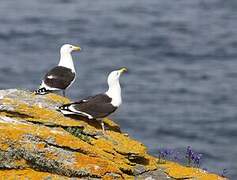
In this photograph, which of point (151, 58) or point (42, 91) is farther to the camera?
point (151, 58)

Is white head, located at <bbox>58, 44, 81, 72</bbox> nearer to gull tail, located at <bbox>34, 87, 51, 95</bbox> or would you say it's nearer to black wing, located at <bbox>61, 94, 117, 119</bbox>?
gull tail, located at <bbox>34, 87, 51, 95</bbox>

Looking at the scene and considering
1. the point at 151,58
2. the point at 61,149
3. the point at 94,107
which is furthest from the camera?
the point at 151,58

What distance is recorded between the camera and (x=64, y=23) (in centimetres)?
6638

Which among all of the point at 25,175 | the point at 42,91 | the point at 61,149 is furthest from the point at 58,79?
the point at 25,175

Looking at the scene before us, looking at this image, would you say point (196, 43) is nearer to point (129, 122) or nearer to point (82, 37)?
point (82, 37)

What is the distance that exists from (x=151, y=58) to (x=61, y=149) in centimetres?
4327

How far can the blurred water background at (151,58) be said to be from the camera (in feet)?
137

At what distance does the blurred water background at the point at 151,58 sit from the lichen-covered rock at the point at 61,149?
19.4 metres

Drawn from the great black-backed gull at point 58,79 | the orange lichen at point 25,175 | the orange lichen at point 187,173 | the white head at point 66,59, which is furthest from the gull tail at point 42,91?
the orange lichen at point 25,175

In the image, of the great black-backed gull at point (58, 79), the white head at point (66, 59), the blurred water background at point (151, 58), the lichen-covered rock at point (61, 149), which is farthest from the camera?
the blurred water background at point (151, 58)

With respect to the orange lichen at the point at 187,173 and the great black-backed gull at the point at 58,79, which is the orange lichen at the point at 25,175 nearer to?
the orange lichen at the point at 187,173

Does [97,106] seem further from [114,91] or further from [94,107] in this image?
[114,91]

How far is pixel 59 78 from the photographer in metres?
16.8

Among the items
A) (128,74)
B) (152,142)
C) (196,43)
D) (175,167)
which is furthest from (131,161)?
(196,43)
